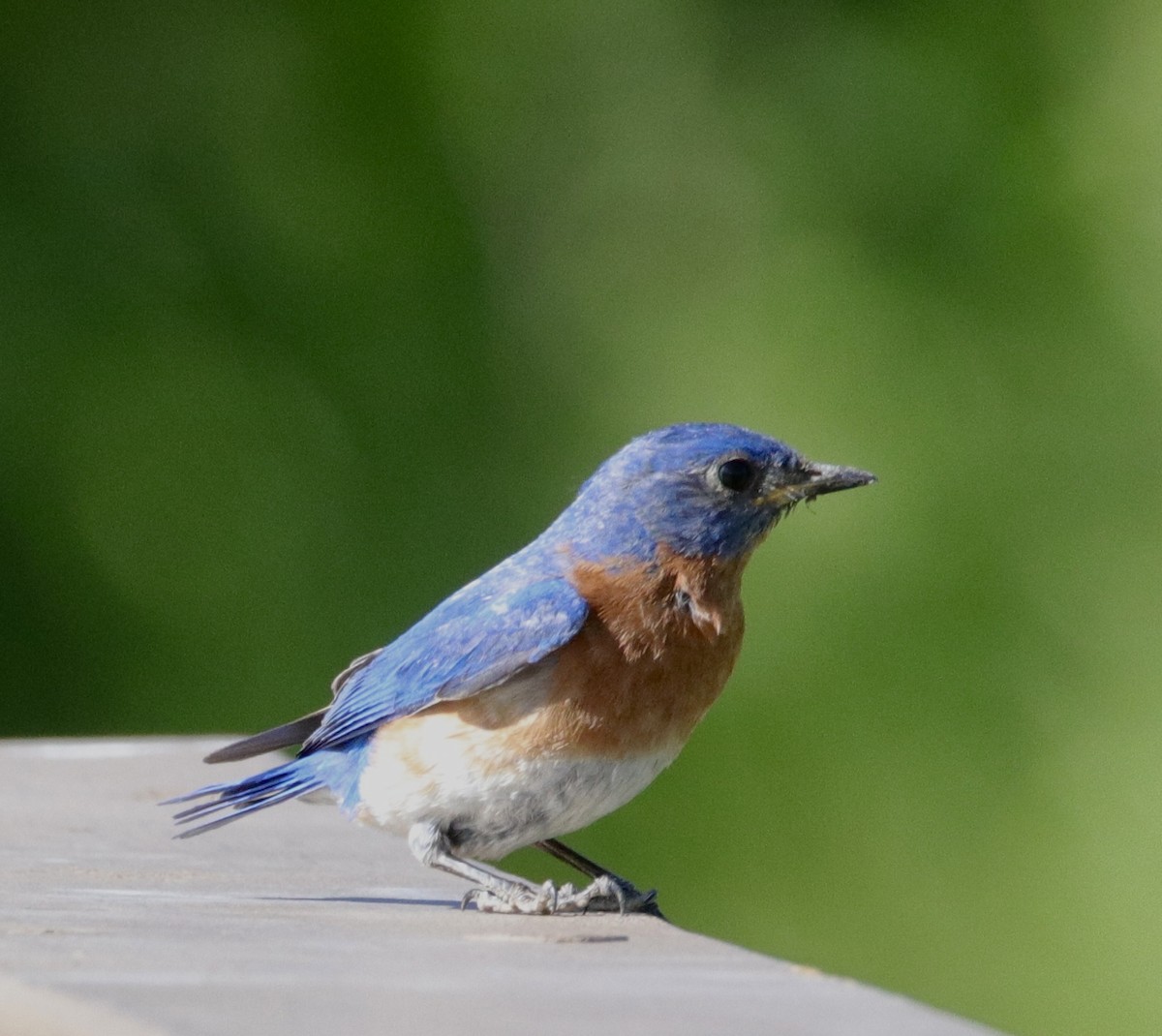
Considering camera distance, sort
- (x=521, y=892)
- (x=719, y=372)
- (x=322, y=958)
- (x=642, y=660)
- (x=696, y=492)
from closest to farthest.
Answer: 1. (x=322, y=958)
2. (x=521, y=892)
3. (x=642, y=660)
4. (x=696, y=492)
5. (x=719, y=372)

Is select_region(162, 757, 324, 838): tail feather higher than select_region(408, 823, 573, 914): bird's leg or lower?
higher

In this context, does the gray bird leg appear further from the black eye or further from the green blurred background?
the green blurred background

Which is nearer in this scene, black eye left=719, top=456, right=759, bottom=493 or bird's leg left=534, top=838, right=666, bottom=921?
bird's leg left=534, top=838, right=666, bottom=921

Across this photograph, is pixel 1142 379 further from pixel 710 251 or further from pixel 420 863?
pixel 420 863

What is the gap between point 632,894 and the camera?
3631mm

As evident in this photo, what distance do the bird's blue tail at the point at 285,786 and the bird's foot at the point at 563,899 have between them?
447 mm

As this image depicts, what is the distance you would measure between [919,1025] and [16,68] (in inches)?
289

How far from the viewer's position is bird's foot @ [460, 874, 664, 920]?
11.5 ft

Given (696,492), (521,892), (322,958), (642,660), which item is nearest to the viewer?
(322,958)

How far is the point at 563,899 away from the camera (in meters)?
3.58

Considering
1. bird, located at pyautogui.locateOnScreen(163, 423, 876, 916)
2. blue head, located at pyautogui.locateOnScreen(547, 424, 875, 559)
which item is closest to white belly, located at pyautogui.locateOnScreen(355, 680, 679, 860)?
bird, located at pyautogui.locateOnScreen(163, 423, 876, 916)

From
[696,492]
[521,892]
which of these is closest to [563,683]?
[521,892]

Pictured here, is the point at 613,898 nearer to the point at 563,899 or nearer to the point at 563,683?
the point at 563,899

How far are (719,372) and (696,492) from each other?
13.7 ft
